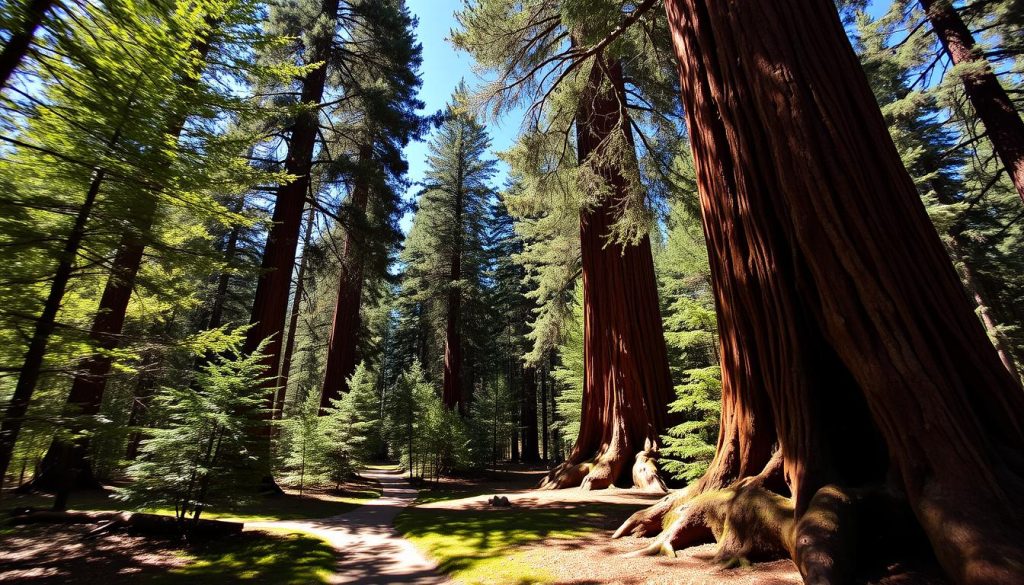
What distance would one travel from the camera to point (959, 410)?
223 cm

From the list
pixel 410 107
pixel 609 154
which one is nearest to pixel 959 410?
pixel 609 154

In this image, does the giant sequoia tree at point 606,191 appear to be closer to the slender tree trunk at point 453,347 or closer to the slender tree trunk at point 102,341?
the slender tree trunk at point 102,341

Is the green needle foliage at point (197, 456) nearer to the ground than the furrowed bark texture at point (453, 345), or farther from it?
nearer to the ground

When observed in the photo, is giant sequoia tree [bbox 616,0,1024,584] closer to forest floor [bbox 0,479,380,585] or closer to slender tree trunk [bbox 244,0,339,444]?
forest floor [bbox 0,479,380,585]

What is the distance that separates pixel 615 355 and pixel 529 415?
17019 mm

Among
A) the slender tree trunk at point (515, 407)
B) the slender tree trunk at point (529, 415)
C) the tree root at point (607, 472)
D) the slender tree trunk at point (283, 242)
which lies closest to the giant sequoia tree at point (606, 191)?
the tree root at point (607, 472)

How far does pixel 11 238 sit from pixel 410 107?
12.7 m

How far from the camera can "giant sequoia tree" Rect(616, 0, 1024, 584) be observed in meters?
2.14

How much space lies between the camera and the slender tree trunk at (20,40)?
7.89 ft


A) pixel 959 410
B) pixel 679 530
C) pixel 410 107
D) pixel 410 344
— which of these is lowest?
pixel 679 530

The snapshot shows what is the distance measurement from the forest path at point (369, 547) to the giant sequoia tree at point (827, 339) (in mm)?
2645

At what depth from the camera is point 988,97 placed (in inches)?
302

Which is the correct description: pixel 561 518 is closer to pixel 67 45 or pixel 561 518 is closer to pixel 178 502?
pixel 178 502

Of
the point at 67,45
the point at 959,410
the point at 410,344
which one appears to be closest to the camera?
the point at 959,410
